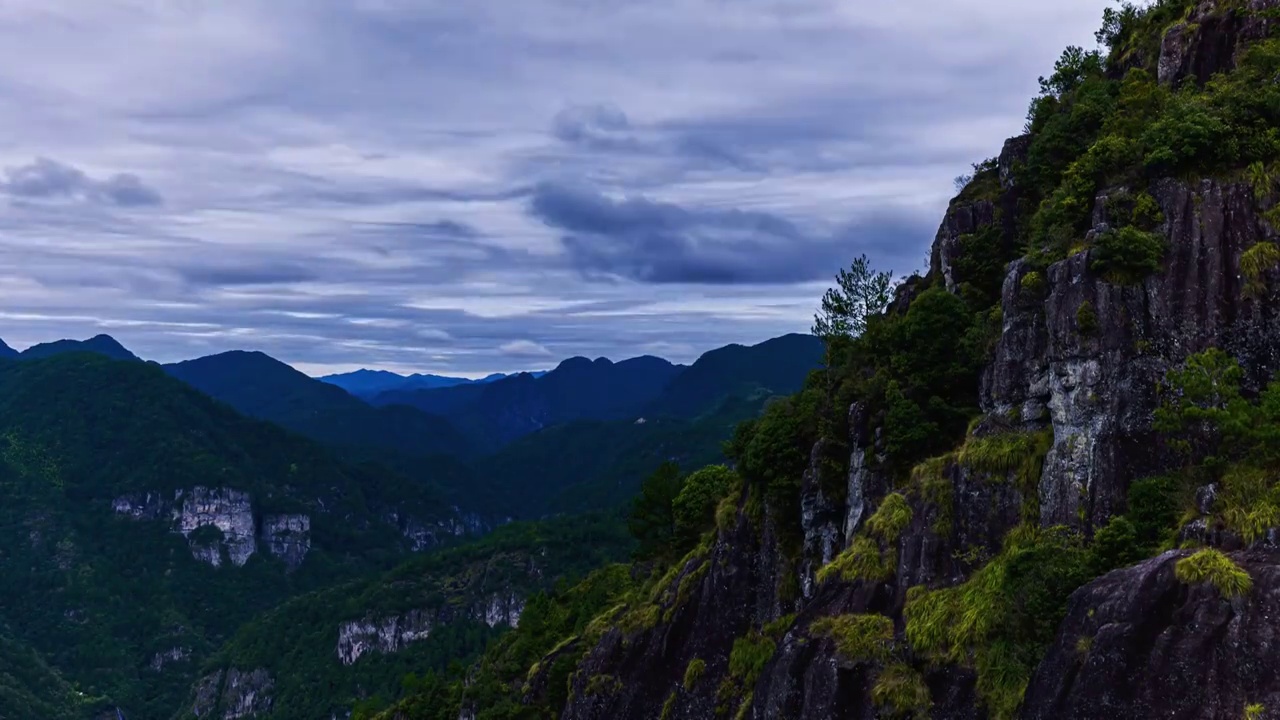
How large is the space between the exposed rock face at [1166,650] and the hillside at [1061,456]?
51 mm

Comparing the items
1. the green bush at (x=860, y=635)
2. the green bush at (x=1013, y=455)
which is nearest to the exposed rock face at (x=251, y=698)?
the green bush at (x=860, y=635)

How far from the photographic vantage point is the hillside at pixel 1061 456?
73.5 ft

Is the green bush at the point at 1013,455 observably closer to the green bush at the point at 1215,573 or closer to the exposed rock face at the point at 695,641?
the green bush at the point at 1215,573

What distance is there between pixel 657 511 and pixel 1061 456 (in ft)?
163

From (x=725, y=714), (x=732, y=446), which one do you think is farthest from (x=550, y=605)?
(x=725, y=714)

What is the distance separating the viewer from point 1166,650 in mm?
21203

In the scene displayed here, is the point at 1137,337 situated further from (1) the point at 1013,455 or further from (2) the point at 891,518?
(2) the point at 891,518

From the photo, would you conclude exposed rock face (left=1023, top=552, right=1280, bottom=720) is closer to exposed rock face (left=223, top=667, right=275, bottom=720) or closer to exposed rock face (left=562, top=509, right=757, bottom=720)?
exposed rock face (left=562, top=509, right=757, bottom=720)

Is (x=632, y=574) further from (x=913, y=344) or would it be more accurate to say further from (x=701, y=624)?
(x=913, y=344)

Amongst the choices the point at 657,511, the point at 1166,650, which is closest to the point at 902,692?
the point at 1166,650

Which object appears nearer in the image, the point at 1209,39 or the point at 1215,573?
the point at 1215,573

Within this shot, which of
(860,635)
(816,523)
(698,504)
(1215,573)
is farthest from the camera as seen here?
(698,504)

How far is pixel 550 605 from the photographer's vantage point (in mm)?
93188

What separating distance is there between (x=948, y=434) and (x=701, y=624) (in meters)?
16.5
